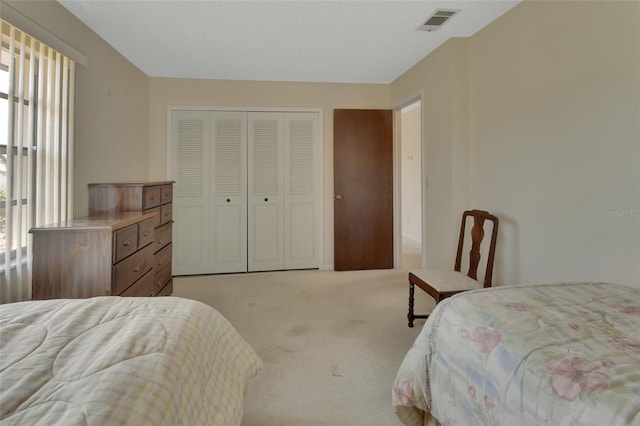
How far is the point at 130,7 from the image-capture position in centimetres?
240

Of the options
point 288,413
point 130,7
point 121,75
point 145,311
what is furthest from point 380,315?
point 121,75

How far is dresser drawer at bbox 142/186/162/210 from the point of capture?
2.63 meters

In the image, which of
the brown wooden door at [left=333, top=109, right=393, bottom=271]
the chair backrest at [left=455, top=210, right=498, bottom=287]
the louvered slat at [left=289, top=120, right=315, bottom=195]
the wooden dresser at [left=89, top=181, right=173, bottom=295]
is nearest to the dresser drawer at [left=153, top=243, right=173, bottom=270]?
the wooden dresser at [left=89, top=181, right=173, bottom=295]

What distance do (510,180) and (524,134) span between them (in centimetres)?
33

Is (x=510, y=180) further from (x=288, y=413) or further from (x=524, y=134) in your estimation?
(x=288, y=413)

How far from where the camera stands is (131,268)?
7.07ft

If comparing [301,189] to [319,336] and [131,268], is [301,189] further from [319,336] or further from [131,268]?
[131,268]

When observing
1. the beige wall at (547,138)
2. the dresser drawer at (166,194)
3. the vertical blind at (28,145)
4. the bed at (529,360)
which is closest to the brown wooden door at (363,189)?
the beige wall at (547,138)

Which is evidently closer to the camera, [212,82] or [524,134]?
[524,134]

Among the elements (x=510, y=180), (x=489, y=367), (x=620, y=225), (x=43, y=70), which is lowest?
(x=489, y=367)

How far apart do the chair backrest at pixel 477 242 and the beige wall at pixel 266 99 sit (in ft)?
5.95

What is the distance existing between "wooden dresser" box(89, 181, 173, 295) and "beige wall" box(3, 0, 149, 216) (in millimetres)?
99

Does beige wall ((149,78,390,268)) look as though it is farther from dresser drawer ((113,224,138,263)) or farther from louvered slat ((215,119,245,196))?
dresser drawer ((113,224,138,263))

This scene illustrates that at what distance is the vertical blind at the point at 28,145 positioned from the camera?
186cm
